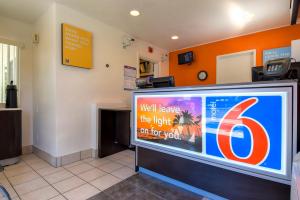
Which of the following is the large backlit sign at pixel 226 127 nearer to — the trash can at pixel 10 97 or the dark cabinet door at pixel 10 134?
the dark cabinet door at pixel 10 134

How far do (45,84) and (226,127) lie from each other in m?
2.86

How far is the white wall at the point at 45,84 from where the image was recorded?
264 cm

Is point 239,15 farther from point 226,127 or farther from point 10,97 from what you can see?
point 10,97

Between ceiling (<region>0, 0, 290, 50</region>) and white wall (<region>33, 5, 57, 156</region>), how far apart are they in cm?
27

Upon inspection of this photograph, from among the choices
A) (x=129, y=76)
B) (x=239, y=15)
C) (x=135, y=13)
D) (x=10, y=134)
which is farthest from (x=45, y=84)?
(x=239, y=15)

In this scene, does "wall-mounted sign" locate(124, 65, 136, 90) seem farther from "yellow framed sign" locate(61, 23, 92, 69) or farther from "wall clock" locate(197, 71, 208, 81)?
"wall clock" locate(197, 71, 208, 81)

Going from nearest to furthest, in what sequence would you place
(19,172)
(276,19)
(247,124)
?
(247,124)
(19,172)
(276,19)

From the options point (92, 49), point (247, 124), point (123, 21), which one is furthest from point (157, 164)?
point (123, 21)

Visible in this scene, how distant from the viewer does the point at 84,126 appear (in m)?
2.97

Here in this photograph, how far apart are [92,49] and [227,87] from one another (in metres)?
2.54

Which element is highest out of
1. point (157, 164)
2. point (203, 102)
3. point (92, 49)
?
point (92, 49)

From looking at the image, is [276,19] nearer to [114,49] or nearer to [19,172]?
[114,49]

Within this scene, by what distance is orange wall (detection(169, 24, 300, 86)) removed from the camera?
3.50m

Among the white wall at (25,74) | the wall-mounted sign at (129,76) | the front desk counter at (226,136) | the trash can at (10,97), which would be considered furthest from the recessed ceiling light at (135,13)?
the trash can at (10,97)
